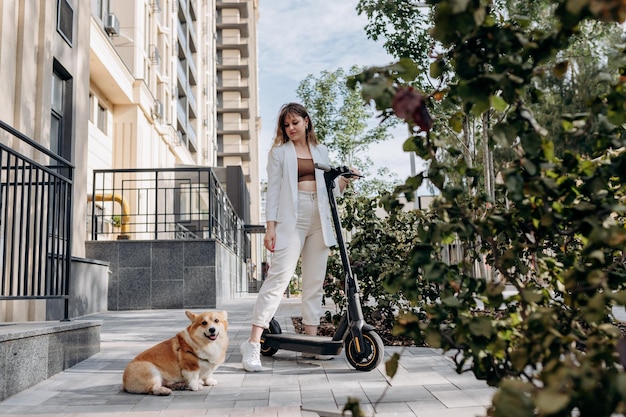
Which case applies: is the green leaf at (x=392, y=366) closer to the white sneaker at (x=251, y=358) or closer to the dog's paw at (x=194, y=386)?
the dog's paw at (x=194, y=386)

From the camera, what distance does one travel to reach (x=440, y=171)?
5.50 feet

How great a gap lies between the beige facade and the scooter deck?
4638mm

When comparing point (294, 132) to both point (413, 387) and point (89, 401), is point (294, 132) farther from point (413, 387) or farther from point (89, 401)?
point (89, 401)

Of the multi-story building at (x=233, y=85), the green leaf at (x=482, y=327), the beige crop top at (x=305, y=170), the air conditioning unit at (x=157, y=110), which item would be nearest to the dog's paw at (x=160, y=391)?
the beige crop top at (x=305, y=170)

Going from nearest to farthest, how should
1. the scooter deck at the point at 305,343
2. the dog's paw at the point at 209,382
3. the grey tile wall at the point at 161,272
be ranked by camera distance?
the dog's paw at the point at 209,382, the scooter deck at the point at 305,343, the grey tile wall at the point at 161,272

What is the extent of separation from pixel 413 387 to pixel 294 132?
2274 mm

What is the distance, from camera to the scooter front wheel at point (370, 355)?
4.26 metres

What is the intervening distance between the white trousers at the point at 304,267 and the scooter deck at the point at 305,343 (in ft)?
0.74

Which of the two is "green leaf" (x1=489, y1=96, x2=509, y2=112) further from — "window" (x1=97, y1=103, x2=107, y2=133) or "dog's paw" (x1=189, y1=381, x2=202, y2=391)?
"window" (x1=97, y1=103, x2=107, y2=133)

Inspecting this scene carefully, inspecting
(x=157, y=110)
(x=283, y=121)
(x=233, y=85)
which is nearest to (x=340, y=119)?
(x=157, y=110)

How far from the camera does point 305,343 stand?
4520 millimetres

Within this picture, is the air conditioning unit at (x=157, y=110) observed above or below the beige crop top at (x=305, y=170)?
above

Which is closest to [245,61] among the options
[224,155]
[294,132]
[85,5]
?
[224,155]

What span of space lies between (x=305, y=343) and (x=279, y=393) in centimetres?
87
